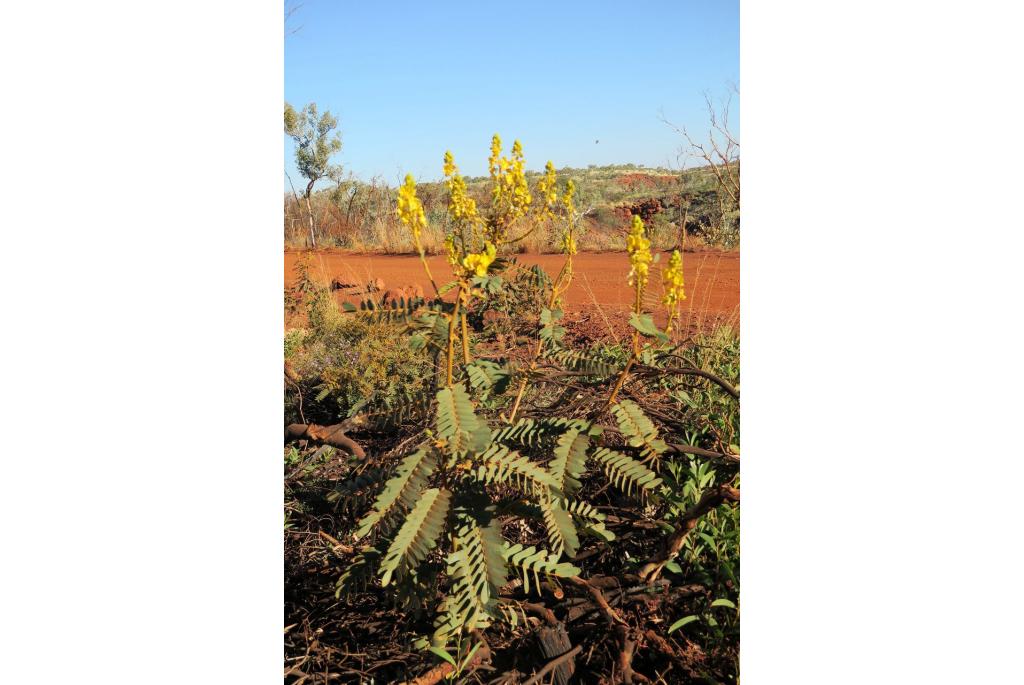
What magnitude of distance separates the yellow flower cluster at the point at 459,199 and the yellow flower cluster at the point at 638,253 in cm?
34

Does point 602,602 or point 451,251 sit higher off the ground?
point 451,251

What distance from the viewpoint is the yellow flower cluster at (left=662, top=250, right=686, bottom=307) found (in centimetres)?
146

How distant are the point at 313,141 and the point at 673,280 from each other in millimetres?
1120

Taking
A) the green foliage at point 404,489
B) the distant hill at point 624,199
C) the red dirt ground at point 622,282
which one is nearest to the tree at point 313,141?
the distant hill at point 624,199

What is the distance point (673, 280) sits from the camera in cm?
146

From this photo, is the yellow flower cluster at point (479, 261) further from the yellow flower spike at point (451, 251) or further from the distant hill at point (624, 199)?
the distant hill at point (624, 199)

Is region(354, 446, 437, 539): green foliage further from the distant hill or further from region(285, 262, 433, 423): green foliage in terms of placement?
region(285, 262, 433, 423): green foliage

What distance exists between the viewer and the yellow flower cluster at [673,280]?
146 centimetres

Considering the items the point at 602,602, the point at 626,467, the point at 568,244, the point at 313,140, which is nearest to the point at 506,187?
the point at 568,244

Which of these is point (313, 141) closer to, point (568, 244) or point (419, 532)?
point (568, 244)

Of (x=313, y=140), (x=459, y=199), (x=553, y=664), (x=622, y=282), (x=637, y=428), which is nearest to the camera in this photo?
(x=637, y=428)

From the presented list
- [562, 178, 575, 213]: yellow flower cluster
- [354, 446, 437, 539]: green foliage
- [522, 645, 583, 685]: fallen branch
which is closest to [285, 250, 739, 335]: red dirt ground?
[562, 178, 575, 213]: yellow flower cluster
